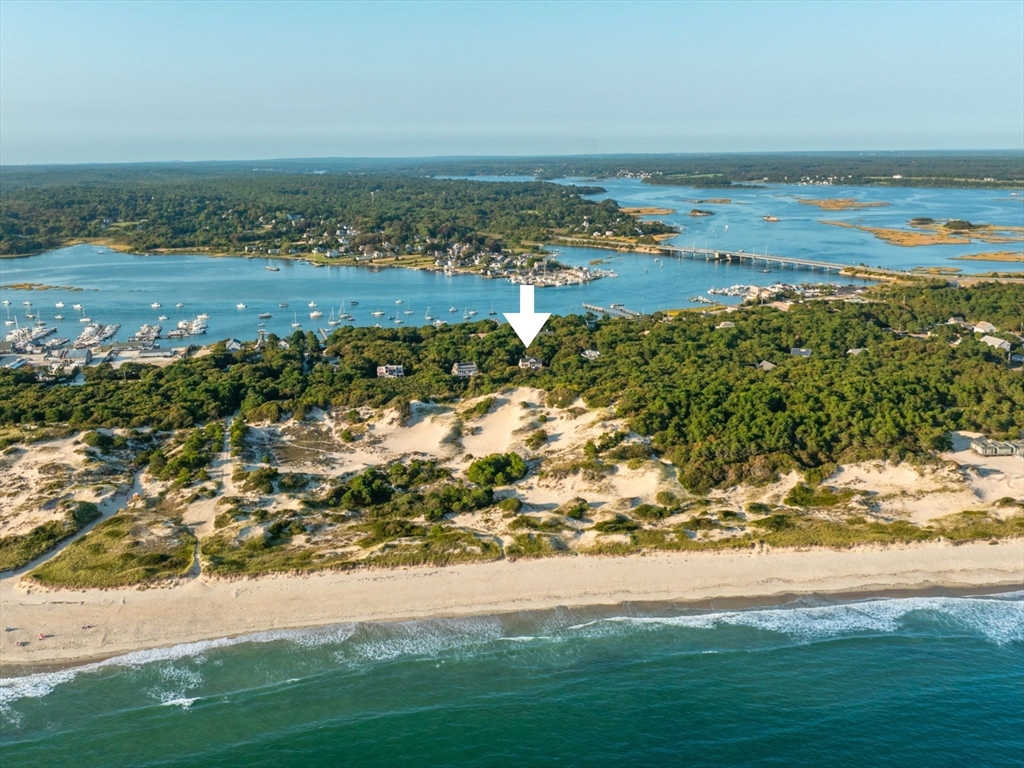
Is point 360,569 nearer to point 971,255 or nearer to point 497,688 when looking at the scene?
point 497,688

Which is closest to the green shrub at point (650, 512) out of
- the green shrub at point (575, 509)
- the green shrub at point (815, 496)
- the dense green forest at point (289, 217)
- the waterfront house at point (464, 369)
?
the green shrub at point (575, 509)

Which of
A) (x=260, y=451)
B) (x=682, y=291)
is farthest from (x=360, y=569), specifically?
(x=682, y=291)

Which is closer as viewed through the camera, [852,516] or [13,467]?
[852,516]

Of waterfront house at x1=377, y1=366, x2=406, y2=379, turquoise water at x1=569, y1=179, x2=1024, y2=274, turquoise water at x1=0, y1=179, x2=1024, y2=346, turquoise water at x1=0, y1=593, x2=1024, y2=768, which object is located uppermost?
turquoise water at x1=569, y1=179, x2=1024, y2=274

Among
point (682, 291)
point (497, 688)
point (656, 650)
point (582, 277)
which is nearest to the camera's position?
point (497, 688)

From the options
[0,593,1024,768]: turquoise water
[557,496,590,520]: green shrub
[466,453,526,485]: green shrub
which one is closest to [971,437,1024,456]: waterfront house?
[0,593,1024,768]: turquoise water

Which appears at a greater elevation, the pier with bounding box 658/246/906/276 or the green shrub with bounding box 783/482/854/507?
the pier with bounding box 658/246/906/276

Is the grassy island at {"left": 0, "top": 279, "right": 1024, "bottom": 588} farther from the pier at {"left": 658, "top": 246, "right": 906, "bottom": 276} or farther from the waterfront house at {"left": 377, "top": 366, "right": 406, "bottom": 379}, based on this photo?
the pier at {"left": 658, "top": 246, "right": 906, "bottom": 276}
